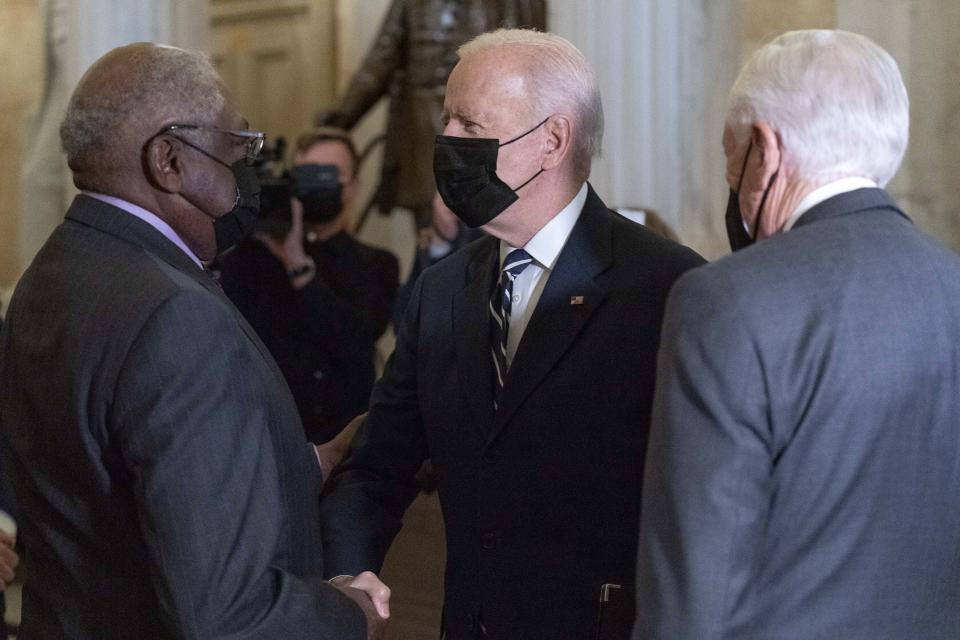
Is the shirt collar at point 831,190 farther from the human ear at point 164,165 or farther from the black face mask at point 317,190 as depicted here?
the black face mask at point 317,190

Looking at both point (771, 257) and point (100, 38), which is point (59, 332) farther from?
point (100, 38)

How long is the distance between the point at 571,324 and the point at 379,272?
7.80 ft

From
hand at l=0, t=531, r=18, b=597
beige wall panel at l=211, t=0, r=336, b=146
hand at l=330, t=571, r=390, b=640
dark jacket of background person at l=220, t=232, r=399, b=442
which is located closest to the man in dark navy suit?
hand at l=330, t=571, r=390, b=640

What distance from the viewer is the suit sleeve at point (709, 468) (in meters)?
1.61

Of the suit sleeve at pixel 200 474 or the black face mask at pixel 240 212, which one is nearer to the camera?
the suit sleeve at pixel 200 474

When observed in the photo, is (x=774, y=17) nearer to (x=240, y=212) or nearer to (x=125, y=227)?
(x=240, y=212)

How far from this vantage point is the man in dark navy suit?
2215 mm

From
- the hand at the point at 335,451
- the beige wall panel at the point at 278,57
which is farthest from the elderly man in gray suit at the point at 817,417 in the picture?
the beige wall panel at the point at 278,57

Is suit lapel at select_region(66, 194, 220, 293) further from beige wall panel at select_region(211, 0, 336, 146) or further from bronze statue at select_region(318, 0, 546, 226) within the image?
beige wall panel at select_region(211, 0, 336, 146)

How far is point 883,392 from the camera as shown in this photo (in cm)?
163

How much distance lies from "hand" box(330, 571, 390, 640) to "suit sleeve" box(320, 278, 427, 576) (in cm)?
20

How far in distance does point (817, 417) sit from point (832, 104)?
42 centimetres

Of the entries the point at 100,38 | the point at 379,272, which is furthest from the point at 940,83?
the point at 100,38

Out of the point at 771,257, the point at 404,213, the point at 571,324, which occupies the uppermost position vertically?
the point at 771,257
